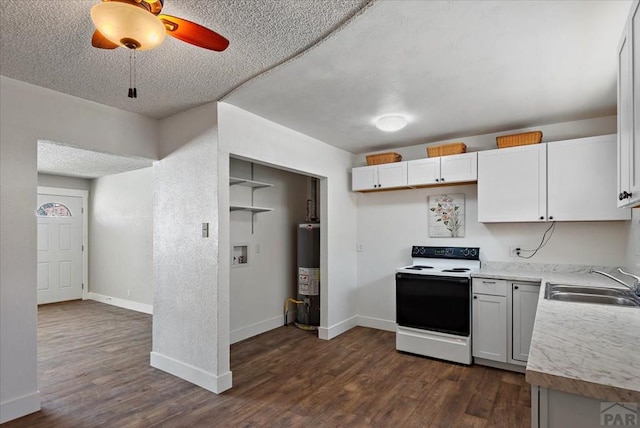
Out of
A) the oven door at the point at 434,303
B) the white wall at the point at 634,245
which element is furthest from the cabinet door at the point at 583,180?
the oven door at the point at 434,303

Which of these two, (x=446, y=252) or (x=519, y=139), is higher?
(x=519, y=139)

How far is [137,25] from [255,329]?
3.73 meters

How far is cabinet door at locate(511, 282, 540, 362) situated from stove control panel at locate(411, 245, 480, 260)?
0.71 m

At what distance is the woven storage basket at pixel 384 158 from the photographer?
4.24m

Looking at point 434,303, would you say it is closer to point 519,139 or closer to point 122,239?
point 519,139

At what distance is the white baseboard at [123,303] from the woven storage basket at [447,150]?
4.85 m

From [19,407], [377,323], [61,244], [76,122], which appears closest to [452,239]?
[377,323]

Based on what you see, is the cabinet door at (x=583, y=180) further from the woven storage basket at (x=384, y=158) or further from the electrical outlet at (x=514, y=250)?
the woven storage basket at (x=384, y=158)

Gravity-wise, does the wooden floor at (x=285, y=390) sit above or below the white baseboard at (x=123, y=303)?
above

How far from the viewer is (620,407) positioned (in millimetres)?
962

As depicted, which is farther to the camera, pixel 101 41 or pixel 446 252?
pixel 446 252

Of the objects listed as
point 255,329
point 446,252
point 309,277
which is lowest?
point 255,329

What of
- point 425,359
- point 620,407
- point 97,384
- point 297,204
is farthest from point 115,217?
point 620,407

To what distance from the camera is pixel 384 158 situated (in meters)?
4.29
